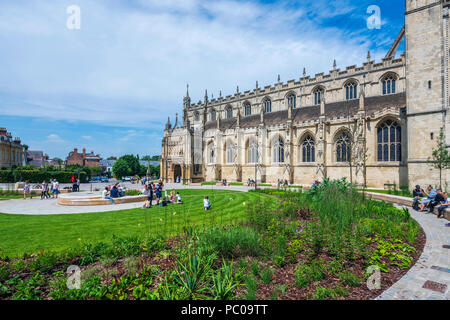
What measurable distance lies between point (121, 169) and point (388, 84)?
62163 millimetres

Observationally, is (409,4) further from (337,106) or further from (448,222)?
(448,222)

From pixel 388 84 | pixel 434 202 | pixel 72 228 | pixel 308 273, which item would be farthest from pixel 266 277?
pixel 388 84

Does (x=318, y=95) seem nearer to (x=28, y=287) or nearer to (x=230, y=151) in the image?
(x=230, y=151)

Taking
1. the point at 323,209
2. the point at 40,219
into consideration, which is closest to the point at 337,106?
the point at 323,209

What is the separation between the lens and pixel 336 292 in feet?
12.6

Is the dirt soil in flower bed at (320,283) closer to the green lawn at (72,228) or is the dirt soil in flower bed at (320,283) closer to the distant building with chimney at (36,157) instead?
the green lawn at (72,228)

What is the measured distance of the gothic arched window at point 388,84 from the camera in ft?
90.3

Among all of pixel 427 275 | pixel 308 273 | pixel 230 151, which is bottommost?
pixel 427 275

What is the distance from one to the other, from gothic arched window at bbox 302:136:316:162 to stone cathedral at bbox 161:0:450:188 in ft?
0.42

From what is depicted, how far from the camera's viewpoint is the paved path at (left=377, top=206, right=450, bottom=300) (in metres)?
3.78

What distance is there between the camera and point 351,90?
30453 mm

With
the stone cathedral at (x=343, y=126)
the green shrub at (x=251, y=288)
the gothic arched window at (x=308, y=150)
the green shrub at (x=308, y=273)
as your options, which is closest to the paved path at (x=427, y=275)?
the green shrub at (x=308, y=273)

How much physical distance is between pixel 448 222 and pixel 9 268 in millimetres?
14030

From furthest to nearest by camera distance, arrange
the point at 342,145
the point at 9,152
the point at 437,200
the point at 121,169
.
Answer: the point at 121,169, the point at 9,152, the point at 342,145, the point at 437,200
